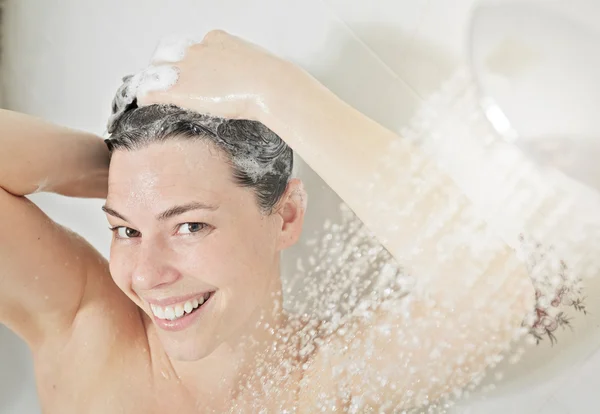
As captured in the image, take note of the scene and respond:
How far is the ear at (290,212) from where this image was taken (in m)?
0.91

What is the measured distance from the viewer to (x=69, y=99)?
48.0 inches

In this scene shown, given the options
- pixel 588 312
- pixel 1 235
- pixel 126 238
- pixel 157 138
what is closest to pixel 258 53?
pixel 157 138

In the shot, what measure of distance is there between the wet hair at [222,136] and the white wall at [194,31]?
0.21 meters

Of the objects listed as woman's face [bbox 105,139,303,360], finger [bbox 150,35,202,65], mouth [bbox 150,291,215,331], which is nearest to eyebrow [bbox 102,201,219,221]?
woman's face [bbox 105,139,303,360]

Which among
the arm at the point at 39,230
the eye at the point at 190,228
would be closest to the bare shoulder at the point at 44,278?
the arm at the point at 39,230

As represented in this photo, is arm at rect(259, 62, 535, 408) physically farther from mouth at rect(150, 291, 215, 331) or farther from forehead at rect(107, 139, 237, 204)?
mouth at rect(150, 291, 215, 331)

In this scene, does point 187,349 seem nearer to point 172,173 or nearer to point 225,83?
point 172,173

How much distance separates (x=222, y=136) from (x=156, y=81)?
0.13m

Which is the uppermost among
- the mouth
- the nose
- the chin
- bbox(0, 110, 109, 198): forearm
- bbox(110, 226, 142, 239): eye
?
bbox(0, 110, 109, 198): forearm

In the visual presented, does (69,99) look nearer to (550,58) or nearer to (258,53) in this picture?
(258,53)

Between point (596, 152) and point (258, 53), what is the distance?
57cm

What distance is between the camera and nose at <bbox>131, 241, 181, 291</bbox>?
82 centimetres

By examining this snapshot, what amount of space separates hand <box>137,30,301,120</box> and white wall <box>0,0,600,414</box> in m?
0.30

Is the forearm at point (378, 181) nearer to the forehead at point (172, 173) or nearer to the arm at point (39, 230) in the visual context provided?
the forehead at point (172, 173)
